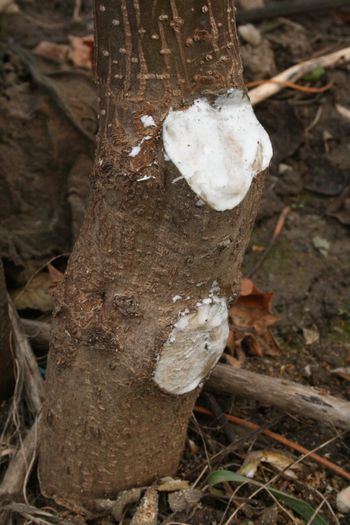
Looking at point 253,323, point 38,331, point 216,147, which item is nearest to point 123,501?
point 38,331

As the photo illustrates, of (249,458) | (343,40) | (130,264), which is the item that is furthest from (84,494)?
(343,40)

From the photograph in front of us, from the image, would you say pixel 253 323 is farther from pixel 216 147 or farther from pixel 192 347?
pixel 216 147

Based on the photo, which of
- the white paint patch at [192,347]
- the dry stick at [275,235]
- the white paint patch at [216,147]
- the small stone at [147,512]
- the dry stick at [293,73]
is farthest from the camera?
the dry stick at [293,73]

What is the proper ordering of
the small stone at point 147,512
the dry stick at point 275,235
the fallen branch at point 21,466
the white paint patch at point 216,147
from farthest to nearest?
the dry stick at point 275,235 → the fallen branch at point 21,466 → the small stone at point 147,512 → the white paint patch at point 216,147

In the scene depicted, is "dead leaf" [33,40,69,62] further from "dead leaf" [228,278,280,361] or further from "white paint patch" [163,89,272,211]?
"white paint patch" [163,89,272,211]

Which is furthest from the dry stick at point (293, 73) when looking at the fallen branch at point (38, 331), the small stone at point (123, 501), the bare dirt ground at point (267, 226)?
the small stone at point (123, 501)

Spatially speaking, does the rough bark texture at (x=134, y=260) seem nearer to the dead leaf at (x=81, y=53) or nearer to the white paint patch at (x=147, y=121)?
the white paint patch at (x=147, y=121)
